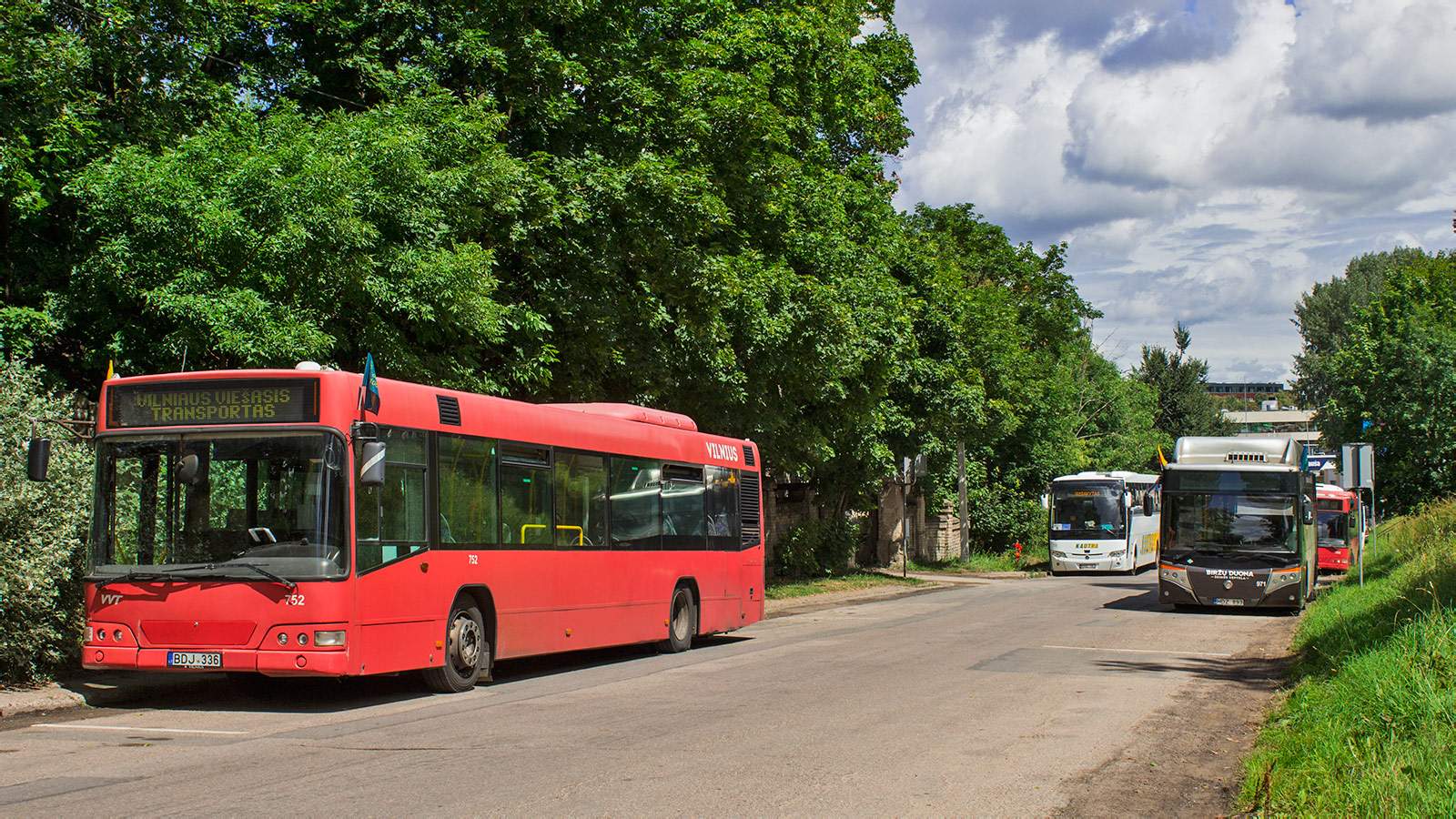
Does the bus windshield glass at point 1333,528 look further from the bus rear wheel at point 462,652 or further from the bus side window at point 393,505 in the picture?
the bus side window at point 393,505

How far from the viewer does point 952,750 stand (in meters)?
8.34

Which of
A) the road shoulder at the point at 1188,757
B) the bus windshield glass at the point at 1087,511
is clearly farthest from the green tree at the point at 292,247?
the bus windshield glass at the point at 1087,511

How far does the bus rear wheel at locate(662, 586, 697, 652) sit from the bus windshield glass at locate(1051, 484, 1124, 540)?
81.3 feet

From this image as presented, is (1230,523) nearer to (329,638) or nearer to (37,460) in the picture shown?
(329,638)

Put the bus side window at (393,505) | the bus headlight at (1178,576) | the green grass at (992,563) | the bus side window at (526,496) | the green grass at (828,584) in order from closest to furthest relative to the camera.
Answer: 1. the bus side window at (393,505)
2. the bus side window at (526,496)
3. the bus headlight at (1178,576)
4. the green grass at (828,584)
5. the green grass at (992,563)

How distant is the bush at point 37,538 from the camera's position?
10.7 m

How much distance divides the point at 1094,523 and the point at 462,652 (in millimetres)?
30325

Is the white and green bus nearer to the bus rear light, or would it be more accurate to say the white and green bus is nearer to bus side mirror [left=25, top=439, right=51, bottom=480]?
the bus rear light

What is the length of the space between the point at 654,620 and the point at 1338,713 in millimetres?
8962

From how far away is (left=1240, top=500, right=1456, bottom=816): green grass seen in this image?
5898mm

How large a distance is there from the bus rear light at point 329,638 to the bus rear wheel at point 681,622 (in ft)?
20.8

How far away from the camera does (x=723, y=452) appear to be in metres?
17.8

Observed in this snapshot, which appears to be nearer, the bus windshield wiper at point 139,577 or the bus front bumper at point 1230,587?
the bus windshield wiper at point 139,577

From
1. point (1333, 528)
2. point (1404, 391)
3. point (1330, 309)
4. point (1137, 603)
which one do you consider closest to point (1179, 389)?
point (1330, 309)
